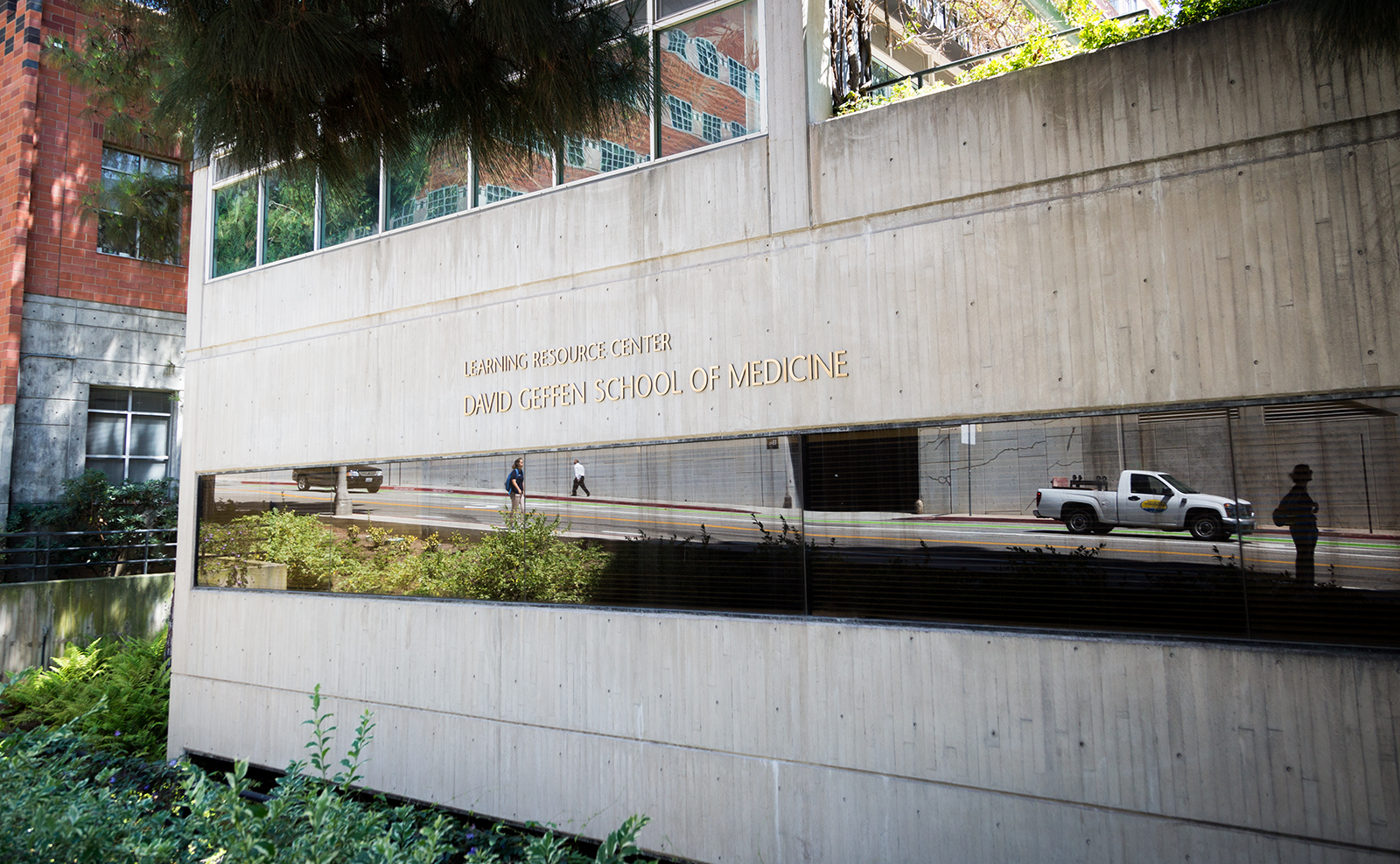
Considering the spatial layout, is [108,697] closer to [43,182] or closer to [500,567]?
[500,567]

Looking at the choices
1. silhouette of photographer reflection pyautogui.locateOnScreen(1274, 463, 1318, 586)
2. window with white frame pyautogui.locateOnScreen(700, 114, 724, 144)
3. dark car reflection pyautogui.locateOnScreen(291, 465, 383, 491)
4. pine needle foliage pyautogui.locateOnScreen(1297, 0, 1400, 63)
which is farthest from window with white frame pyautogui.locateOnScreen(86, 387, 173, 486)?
pine needle foliage pyautogui.locateOnScreen(1297, 0, 1400, 63)

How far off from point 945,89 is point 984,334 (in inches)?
66.3

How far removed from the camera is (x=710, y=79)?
7379 millimetres

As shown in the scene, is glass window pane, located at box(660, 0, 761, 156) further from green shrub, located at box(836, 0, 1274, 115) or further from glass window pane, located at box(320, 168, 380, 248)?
glass window pane, located at box(320, 168, 380, 248)

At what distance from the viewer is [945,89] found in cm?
614

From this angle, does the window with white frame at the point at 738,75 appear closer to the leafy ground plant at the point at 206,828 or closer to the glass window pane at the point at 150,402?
the leafy ground plant at the point at 206,828

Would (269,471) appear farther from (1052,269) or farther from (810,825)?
(1052,269)

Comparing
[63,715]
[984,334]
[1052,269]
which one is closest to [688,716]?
[984,334]

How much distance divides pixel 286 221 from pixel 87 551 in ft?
26.7

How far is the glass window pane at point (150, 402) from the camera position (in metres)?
17.0

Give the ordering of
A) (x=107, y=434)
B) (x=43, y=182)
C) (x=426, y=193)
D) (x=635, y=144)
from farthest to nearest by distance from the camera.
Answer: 1. (x=107, y=434)
2. (x=43, y=182)
3. (x=426, y=193)
4. (x=635, y=144)

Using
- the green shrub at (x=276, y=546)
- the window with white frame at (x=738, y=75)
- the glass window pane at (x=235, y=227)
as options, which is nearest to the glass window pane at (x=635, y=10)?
the window with white frame at (x=738, y=75)

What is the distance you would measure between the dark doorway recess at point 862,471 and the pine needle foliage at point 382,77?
2722 mm

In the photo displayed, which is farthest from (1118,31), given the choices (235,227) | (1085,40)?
(235,227)
